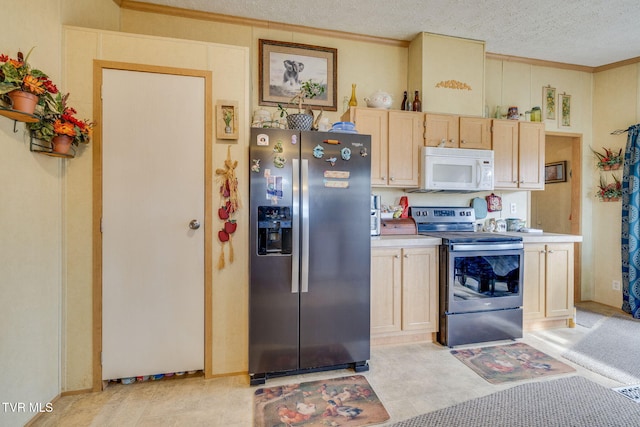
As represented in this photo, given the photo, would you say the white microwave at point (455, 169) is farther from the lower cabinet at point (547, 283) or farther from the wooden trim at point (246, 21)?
the wooden trim at point (246, 21)

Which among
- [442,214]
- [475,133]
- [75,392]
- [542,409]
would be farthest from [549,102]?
[75,392]

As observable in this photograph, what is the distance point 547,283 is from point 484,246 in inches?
38.3

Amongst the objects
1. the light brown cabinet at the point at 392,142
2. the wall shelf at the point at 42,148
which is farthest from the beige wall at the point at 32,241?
the light brown cabinet at the point at 392,142

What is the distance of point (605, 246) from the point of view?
12.5 feet

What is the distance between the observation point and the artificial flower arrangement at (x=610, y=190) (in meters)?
3.66

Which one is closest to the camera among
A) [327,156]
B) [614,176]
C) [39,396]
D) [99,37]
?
[39,396]

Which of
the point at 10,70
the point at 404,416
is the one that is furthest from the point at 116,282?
the point at 404,416

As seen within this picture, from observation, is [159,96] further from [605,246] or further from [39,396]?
[605,246]

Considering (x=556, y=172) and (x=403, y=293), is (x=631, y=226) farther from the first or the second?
(x=403, y=293)

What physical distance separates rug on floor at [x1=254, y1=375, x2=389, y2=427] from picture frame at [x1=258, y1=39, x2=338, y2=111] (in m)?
2.52

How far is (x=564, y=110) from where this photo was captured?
384 centimetres

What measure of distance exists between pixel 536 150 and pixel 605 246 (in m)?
1.75

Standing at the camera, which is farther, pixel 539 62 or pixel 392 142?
pixel 539 62

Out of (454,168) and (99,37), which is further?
(454,168)
